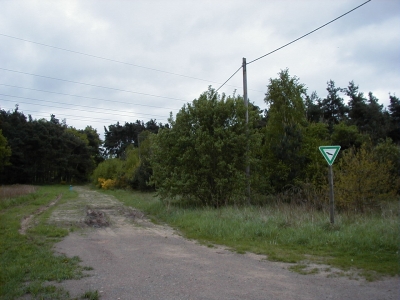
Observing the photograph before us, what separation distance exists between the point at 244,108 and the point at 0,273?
1380 cm

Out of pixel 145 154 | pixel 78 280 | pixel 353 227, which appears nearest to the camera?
pixel 78 280

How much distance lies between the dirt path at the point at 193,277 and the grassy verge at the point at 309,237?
806mm

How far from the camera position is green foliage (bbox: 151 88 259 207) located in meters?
17.7

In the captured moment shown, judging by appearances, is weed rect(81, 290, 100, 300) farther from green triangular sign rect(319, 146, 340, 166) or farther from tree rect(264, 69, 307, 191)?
tree rect(264, 69, 307, 191)

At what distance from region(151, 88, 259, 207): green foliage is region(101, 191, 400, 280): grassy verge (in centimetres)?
373

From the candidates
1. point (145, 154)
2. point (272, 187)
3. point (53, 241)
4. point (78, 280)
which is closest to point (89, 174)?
point (145, 154)

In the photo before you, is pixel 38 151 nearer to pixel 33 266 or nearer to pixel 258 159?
pixel 258 159

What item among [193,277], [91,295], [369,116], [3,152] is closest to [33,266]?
[91,295]

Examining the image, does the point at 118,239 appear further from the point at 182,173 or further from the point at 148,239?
the point at 182,173

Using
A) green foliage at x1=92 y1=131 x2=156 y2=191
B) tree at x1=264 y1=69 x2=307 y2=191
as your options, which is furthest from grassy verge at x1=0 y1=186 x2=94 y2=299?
green foliage at x1=92 y1=131 x2=156 y2=191

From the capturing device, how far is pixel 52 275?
6.81 meters

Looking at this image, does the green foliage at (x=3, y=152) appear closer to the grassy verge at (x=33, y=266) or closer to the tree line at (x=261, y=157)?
the tree line at (x=261, y=157)

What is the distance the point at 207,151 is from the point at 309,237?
342 inches

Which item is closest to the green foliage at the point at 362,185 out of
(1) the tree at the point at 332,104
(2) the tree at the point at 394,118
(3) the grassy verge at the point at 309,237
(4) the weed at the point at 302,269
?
(3) the grassy verge at the point at 309,237
